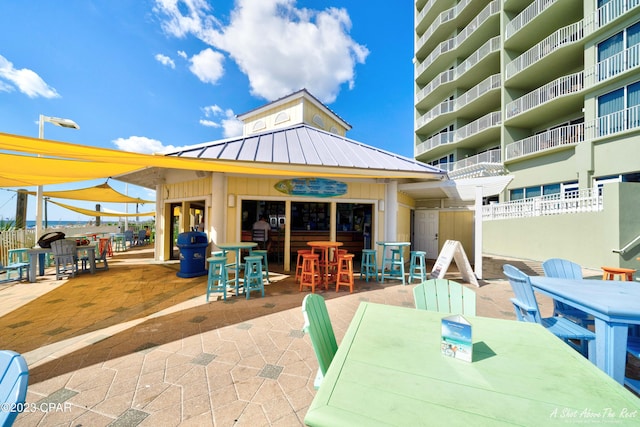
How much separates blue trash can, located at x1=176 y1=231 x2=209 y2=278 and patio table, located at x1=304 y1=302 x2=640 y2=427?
527 cm

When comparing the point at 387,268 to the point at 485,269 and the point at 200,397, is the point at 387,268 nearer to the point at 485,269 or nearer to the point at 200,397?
the point at 485,269

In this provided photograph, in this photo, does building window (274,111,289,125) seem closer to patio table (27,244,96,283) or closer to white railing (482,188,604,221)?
patio table (27,244,96,283)

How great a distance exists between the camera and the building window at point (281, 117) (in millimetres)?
9523

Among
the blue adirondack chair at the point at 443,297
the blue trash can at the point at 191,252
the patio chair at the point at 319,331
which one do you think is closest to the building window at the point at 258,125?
the blue trash can at the point at 191,252

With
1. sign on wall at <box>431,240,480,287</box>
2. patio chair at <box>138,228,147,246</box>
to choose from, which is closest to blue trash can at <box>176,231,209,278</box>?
A: sign on wall at <box>431,240,480,287</box>

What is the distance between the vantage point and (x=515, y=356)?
4.26 ft

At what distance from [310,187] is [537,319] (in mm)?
4926

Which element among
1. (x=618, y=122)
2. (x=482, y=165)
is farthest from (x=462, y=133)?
(x=618, y=122)

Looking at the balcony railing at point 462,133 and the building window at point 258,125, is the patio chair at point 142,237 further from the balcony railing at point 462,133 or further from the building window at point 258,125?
the balcony railing at point 462,133

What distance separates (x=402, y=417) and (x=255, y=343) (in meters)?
2.35

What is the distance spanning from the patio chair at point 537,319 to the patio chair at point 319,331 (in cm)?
204

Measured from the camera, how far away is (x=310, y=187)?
627cm

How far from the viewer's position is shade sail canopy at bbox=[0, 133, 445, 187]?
296 centimetres

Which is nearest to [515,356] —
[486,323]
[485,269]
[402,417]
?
[486,323]
